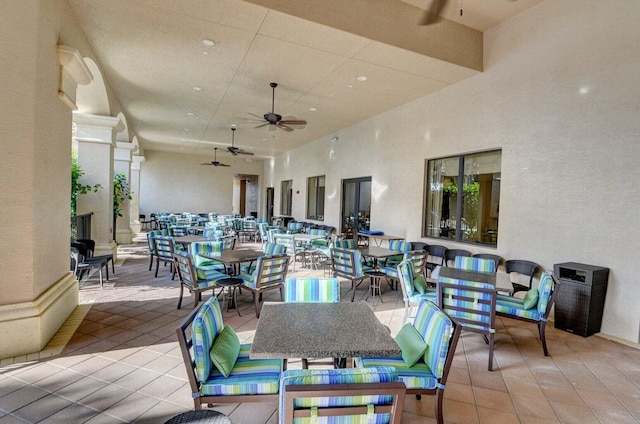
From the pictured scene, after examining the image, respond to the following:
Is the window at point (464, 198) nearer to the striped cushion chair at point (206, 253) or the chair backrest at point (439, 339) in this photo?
the chair backrest at point (439, 339)

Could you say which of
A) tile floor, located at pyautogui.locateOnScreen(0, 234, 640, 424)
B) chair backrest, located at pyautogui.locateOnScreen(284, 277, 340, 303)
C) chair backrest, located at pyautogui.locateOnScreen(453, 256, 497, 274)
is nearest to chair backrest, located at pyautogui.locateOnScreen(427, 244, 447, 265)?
chair backrest, located at pyautogui.locateOnScreen(453, 256, 497, 274)

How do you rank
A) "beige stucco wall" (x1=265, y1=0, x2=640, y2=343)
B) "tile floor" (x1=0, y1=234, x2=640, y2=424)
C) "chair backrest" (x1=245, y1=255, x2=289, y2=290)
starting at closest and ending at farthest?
1. "tile floor" (x1=0, y1=234, x2=640, y2=424)
2. "beige stucco wall" (x1=265, y1=0, x2=640, y2=343)
3. "chair backrest" (x1=245, y1=255, x2=289, y2=290)

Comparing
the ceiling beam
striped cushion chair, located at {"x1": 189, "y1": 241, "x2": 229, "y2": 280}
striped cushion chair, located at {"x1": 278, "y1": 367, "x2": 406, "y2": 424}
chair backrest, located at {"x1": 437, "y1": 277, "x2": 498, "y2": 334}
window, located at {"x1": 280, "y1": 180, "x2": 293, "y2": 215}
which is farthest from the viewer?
window, located at {"x1": 280, "y1": 180, "x2": 293, "y2": 215}

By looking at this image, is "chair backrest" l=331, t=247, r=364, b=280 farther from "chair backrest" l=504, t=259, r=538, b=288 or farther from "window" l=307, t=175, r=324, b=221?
"window" l=307, t=175, r=324, b=221

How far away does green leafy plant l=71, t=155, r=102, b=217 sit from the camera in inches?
215

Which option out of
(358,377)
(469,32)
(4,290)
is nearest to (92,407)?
(4,290)

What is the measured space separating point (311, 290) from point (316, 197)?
835cm

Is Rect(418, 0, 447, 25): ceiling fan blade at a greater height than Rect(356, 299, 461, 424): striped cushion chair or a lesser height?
greater

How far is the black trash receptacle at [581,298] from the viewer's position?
3.53 m

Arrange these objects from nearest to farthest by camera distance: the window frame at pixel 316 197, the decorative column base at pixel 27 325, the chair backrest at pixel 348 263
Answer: the decorative column base at pixel 27 325
the chair backrest at pixel 348 263
the window frame at pixel 316 197

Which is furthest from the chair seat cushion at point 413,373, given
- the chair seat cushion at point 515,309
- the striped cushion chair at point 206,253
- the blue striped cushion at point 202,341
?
the striped cushion chair at point 206,253

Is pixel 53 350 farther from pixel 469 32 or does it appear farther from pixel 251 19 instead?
pixel 469 32

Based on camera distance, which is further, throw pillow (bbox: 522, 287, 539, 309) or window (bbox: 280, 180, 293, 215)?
window (bbox: 280, 180, 293, 215)

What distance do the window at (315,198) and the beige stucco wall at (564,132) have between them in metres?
4.94
